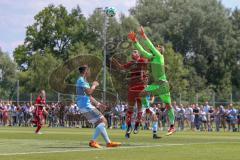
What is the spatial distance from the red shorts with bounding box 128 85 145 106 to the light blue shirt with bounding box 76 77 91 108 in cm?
498

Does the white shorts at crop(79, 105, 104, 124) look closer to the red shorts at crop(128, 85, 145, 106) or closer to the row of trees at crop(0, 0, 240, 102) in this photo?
the red shorts at crop(128, 85, 145, 106)

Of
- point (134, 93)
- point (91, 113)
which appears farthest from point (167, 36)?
point (91, 113)

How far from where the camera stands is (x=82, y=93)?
61.0 ft

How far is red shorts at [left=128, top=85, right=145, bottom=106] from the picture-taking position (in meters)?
23.5

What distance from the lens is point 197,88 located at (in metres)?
99.1

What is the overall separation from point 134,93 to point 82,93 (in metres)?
5.46

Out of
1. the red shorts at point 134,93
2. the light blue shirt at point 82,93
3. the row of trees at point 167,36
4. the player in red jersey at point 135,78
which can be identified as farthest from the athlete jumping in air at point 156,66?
the row of trees at point 167,36

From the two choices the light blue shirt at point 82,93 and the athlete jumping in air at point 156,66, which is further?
the athlete jumping in air at point 156,66

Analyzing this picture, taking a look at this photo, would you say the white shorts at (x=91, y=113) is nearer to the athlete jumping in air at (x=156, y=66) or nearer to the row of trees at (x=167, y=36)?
the athlete jumping in air at (x=156, y=66)

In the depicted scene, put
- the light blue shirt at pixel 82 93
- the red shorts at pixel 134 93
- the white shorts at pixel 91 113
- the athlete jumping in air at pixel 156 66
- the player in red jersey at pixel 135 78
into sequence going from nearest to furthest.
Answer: the light blue shirt at pixel 82 93 < the white shorts at pixel 91 113 < the athlete jumping in air at pixel 156 66 < the player in red jersey at pixel 135 78 < the red shorts at pixel 134 93

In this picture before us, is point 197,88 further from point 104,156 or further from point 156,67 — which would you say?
point 104,156

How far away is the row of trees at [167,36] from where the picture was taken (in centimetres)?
9419

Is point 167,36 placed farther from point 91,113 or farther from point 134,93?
point 91,113

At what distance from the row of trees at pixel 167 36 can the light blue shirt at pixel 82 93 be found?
225 feet
